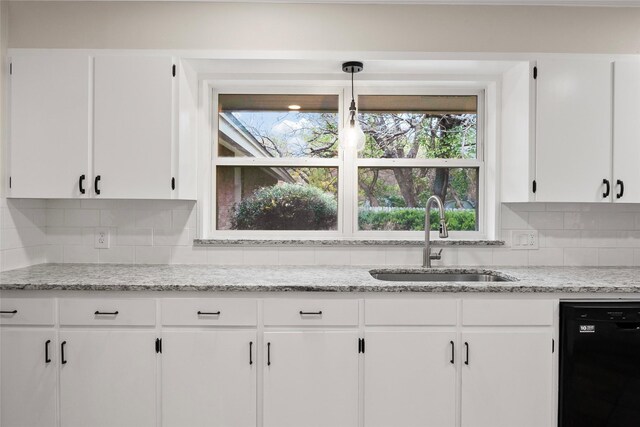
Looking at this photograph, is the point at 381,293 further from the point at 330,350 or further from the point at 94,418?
the point at 94,418

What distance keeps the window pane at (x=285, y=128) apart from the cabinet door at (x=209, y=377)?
127 centimetres

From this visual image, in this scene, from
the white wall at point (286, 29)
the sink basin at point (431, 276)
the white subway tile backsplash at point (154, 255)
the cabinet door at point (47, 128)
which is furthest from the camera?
the white subway tile backsplash at point (154, 255)

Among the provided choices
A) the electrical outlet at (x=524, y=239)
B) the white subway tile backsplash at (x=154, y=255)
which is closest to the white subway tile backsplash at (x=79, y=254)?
the white subway tile backsplash at (x=154, y=255)

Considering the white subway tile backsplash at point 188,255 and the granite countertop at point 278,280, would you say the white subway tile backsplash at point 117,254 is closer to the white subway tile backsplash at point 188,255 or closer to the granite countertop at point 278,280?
the granite countertop at point 278,280

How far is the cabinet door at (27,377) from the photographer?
1.97 metres

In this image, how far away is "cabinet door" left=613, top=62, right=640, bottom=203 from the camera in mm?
2295

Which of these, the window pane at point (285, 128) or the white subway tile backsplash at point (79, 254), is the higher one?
the window pane at point (285, 128)

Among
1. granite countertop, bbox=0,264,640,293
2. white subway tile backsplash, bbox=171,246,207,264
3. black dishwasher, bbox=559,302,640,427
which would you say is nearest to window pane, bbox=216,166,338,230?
white subway tile backsplash, bbox=171,246,207,264

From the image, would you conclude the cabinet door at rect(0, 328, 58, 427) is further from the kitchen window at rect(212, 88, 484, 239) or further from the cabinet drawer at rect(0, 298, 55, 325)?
the kitchen window at rect(212, 88, 484, 239)

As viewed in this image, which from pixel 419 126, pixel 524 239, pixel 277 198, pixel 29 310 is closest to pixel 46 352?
pixel 29 310

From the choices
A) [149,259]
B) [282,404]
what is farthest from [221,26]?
[282,404]

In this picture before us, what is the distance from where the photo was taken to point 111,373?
1972mm

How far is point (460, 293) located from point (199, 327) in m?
1.25

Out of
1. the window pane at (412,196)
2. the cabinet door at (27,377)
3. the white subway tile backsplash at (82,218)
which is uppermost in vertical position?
the window pane at (412,196)
